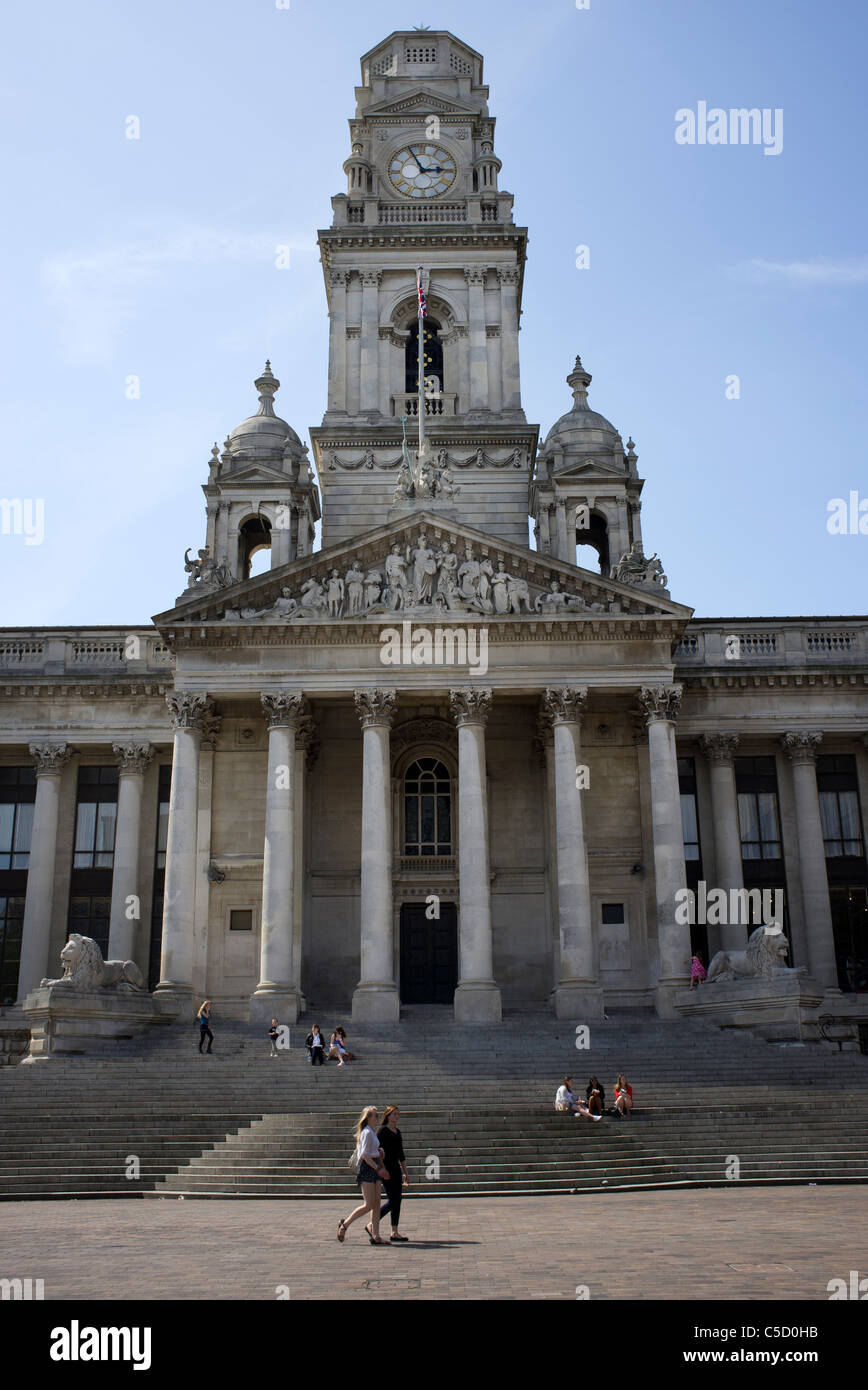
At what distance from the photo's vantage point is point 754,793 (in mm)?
48312

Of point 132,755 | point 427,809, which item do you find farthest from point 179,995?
point 427,809

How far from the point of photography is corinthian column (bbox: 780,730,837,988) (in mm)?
45625

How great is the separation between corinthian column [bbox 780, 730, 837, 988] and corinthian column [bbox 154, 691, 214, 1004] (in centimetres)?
2168

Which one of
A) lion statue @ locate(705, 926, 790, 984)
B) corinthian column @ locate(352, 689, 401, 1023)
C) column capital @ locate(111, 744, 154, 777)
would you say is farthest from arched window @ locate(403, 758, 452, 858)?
lion statue @ locate(705, 926, 790, 984)

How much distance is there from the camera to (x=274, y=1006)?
129ft

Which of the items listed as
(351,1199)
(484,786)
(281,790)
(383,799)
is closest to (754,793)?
(484,786)

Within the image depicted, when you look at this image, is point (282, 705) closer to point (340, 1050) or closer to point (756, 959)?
point (340, 1050)

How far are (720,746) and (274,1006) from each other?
62.4 ft

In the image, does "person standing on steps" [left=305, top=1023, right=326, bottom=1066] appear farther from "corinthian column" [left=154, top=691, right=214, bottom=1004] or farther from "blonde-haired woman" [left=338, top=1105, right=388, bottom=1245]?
"blonde-haired woman" [left=338, top=1105, right=388, bottom=1245]

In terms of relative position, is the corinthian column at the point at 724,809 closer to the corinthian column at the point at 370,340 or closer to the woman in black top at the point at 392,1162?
the corinthian column at the point at 370,340

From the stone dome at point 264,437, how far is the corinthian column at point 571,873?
17920 millimetres
